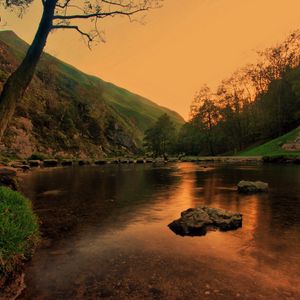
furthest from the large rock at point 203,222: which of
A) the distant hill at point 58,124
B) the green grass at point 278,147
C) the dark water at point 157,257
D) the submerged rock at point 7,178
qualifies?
the distant hill at point 58,124

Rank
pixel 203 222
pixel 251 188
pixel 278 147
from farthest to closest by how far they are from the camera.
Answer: pixel 278 147, pixel 251 188, pixel 203 222

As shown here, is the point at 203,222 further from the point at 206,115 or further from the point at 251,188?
the point at 206,115

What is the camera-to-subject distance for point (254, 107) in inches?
4097

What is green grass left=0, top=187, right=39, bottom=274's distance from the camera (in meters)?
7.61

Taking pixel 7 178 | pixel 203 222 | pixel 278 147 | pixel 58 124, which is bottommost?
pixel 203 222

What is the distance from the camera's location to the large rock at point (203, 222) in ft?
42.1

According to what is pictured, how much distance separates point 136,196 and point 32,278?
15.2 m

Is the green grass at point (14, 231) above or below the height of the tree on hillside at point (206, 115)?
below

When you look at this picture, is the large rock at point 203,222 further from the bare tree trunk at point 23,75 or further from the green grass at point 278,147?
the green grass at point 278,147

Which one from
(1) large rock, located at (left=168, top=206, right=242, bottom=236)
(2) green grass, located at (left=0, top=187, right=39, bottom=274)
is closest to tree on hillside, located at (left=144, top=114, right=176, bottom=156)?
(1) large rock, located at (left=168, top=206, right=242, bottom=236)

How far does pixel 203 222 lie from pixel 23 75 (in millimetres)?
9630

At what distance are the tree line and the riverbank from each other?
86788mm

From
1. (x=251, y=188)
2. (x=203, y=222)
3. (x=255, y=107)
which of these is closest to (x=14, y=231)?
(x=203, y=222)

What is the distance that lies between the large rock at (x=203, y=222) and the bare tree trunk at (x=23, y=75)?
26.3 ft
